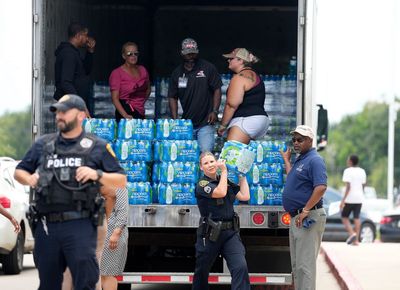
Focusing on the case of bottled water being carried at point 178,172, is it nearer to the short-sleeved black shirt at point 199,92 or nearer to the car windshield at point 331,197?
the short-sleeved black shirt at point 199,92

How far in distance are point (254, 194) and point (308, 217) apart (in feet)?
3.26

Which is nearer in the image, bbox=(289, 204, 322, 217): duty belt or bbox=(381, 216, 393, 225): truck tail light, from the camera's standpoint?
bbox=(289, 204, 322, 217): duty belt

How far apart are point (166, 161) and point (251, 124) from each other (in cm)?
114

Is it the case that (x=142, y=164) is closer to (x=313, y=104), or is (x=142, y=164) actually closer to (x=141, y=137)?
(x=141, y=137)

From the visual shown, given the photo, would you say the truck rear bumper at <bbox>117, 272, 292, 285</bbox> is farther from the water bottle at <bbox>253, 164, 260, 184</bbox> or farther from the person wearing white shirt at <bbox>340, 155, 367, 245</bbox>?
the person wearing white shirt at <bbox>340, 155, 367, 245</bbox>

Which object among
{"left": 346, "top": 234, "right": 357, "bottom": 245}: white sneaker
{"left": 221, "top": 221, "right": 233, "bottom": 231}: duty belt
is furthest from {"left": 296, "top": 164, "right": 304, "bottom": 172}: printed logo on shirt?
{"left": 346, "top": 234, "right": 357, "bottom": 245}: white sneaker

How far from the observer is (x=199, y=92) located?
45.3 feet

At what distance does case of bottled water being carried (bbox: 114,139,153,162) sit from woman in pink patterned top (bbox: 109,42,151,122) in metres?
1.20

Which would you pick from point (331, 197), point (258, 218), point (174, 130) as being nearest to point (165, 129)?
point (174, 130)

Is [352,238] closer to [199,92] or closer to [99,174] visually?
[199,92]

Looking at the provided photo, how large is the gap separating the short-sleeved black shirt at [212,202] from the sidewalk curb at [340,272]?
13.4 feet

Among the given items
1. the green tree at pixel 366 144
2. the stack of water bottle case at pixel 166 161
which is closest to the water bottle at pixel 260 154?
the stack of water bottle case at pixel 166 161

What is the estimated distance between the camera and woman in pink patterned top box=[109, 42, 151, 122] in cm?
1412

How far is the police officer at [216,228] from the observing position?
11704mm
